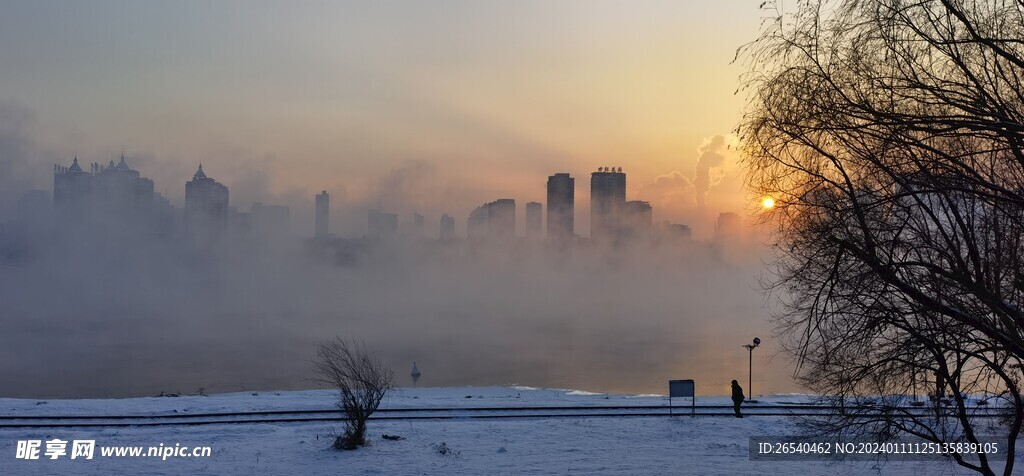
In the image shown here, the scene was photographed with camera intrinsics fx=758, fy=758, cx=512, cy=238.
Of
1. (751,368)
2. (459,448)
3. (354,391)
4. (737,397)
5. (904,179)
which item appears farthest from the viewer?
(751,368)

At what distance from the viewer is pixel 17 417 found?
24.1m

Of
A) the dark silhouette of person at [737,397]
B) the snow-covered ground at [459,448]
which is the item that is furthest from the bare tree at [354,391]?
the dark silhouette of person at [737,397]

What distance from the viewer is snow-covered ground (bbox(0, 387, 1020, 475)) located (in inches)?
725

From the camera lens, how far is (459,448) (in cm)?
2089

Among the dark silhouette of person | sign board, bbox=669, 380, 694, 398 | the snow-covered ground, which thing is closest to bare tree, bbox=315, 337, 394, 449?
the snow-covered ground

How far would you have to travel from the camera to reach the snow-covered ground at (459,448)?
18422 mm

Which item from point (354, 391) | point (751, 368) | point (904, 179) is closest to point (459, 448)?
point (354, 391)

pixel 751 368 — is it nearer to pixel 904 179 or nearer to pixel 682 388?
pixel 682 388

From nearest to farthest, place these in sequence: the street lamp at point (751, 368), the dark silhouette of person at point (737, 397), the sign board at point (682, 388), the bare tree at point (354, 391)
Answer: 1. the bare tree at point (354, 391)
2. the dark silhouette of person at point (737, 397)
3. the sign board at point (682, 388)
4. the street lamp at point (751, 368)

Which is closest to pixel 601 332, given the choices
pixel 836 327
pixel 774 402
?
pixel 774 402

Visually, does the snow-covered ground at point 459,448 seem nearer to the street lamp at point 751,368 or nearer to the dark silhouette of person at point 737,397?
the dark silhouette of person at point 737,397

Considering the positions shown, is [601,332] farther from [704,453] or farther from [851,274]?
[851,274]

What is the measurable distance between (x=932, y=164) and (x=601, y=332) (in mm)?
118541

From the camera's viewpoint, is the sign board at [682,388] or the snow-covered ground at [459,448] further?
the sign board at [682,388]
